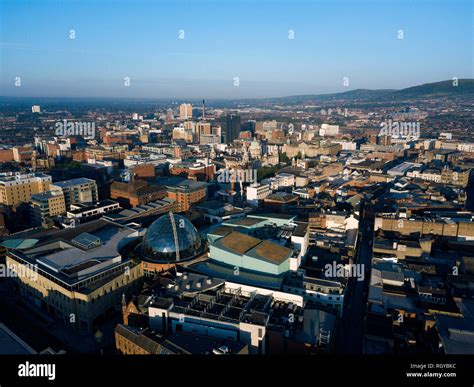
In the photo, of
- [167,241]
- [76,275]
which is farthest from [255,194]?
[76,275]

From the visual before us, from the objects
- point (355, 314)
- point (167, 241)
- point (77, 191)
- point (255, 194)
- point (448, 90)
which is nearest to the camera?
point (355, 314)

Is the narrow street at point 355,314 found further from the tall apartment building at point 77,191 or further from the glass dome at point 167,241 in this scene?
the tall apartment building at point 77,191

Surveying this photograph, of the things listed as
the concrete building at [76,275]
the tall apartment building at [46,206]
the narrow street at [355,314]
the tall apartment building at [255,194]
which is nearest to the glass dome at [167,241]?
the concrete building at [76,275]

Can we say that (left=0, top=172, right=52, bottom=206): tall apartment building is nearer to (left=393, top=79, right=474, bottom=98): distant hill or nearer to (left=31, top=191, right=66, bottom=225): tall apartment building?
(left=31, top=191, right=66, bottom=225): tall apartment building

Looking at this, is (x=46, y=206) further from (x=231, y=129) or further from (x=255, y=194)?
(x=231, y=129)

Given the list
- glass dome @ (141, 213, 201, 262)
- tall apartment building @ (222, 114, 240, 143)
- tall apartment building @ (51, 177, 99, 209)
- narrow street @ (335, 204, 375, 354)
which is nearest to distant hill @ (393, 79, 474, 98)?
tall apartment building @ (222, 114, 240, 143)

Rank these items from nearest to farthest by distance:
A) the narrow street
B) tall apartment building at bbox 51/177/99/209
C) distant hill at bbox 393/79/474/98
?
the narrow street, tall apartment building at bbox 51/177/99/209, distant hill at bbox 393/79/474/98

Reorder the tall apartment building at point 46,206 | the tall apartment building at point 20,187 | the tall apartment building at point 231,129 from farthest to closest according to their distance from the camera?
the tall apartment building at point 231,129, the tall apartment building at point 20,187, the tall apartment building at point 46,206
